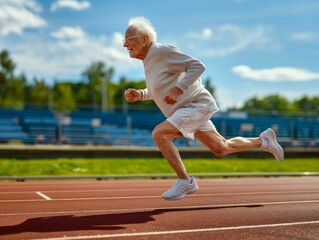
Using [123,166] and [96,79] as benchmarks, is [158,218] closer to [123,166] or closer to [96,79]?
[123,166]

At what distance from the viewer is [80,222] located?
4.95 m

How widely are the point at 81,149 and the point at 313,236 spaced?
49.1ft

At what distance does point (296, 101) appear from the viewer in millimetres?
142250

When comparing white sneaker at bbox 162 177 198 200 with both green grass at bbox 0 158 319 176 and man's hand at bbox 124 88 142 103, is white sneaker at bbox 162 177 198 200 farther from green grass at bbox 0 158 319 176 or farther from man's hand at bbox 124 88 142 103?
green grass at bbox 0 158 319 176

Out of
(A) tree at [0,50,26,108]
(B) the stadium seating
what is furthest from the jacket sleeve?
(A) tree at [0,50,26,108]

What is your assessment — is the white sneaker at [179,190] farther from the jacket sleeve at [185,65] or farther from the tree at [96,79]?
the tree at [96,79]

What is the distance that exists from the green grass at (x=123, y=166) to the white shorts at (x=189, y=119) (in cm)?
1052

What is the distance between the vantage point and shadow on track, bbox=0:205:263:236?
15.0 feet

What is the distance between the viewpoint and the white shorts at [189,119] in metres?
5.68

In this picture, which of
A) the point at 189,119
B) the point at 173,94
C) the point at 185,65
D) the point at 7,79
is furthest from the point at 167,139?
the point at 7,79

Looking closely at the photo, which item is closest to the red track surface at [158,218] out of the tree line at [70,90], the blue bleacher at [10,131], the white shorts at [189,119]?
the white shorts at [189,119]

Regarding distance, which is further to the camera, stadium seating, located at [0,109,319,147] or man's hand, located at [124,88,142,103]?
stadium seating, located at [0,109,319,147]

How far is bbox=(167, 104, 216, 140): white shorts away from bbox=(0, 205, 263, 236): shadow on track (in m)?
1.00

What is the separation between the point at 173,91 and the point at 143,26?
94 centimetres
